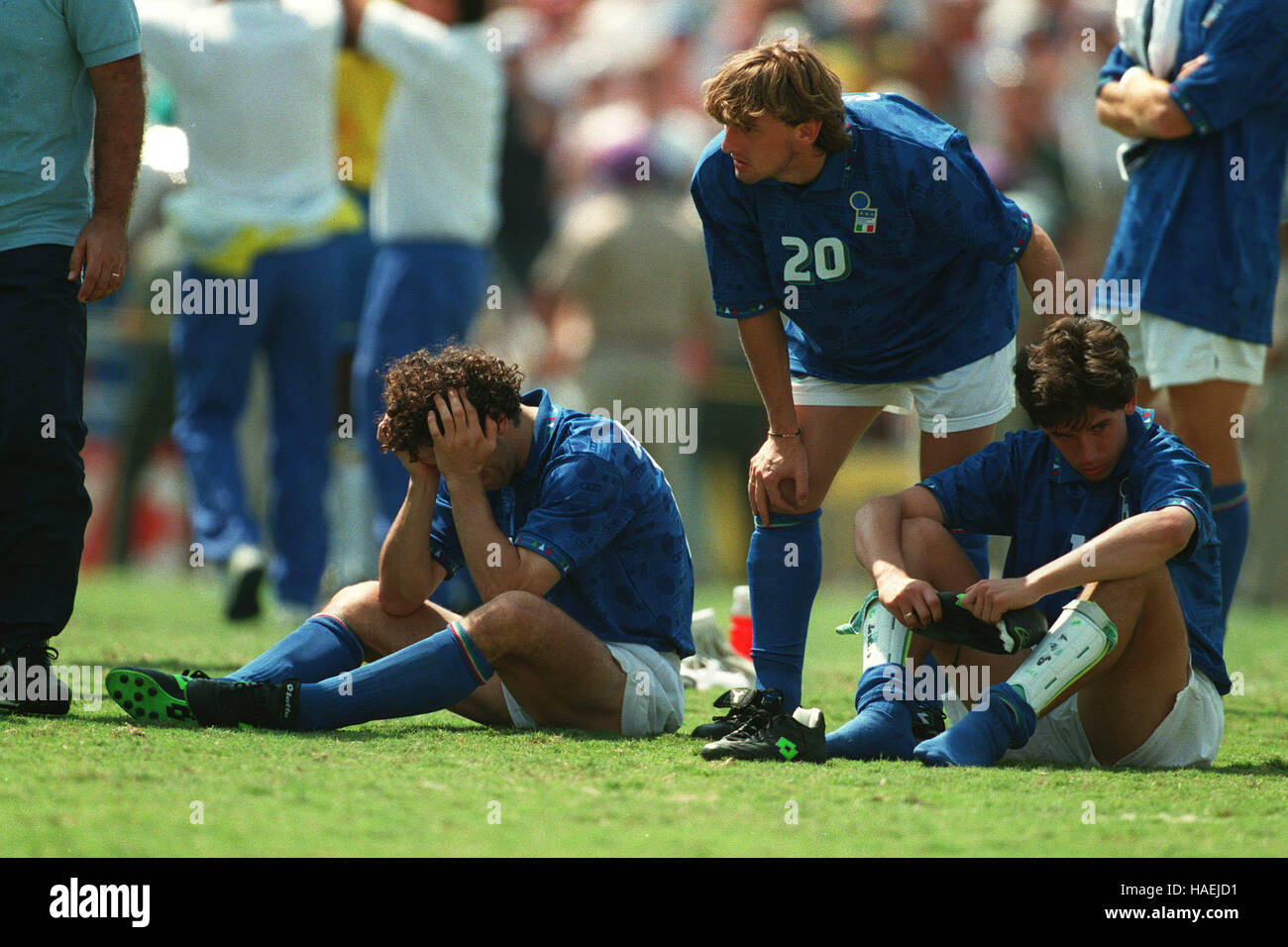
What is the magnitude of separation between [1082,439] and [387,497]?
4.06 metres

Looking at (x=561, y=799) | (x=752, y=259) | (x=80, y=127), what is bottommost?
(x=561, y=799)

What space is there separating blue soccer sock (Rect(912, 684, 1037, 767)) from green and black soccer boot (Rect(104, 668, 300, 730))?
1.48m

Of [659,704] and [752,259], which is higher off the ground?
[752,259]

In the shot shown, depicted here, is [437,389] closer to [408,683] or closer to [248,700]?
[408,683]

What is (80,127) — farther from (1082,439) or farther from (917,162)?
(1082,439)

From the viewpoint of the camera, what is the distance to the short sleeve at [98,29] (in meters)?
4.43

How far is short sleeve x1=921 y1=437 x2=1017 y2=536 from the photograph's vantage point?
160 inches

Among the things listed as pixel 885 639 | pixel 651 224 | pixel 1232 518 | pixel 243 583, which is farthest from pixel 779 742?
pixel 651 224

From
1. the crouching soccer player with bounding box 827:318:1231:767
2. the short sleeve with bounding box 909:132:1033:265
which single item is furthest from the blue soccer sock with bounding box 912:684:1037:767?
the short sleeve with bounding box 909:132:1033:265

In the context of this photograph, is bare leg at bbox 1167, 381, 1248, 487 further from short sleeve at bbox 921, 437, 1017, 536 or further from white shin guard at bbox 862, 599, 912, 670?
white shin guard at bbox 862, 599, 912, 670

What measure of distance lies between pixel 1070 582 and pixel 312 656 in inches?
70.9

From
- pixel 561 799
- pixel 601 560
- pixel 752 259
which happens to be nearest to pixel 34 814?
pixel 561 799

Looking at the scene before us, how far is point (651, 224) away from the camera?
9.11 m

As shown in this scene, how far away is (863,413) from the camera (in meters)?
4.56
